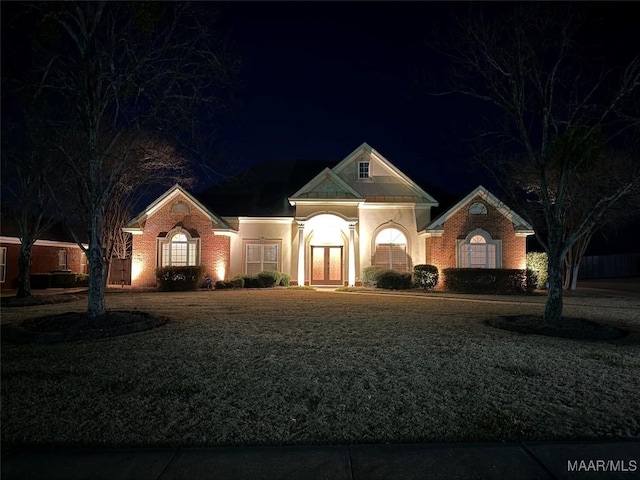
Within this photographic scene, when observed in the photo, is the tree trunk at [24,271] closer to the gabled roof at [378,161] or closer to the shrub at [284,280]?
the shrub at [284,280]

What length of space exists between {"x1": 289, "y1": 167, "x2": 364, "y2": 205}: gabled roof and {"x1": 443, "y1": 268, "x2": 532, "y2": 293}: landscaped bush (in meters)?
6.48

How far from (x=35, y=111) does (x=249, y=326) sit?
9.10 m

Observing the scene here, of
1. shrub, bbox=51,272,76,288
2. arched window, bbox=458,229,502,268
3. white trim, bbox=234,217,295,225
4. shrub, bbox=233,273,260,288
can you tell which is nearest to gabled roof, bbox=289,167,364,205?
white trim, bbox=234,217,295,225

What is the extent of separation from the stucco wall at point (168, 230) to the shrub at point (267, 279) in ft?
7.66

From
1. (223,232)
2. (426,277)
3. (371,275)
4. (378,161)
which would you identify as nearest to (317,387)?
(426,277)

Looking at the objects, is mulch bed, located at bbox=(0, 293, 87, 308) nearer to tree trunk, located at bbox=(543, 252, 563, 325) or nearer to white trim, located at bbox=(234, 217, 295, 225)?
white trim, located at bbox=(234, 217, 295, 225)

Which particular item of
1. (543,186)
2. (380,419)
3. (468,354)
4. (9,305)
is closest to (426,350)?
(468,354)

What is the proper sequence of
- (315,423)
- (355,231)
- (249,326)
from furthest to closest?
(355,231) → (249,326) → (315,423)

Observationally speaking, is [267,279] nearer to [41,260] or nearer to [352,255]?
[352,255]

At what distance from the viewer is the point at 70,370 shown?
5.95 metres

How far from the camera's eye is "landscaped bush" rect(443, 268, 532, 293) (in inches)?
764

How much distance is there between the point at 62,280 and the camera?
84.8ft

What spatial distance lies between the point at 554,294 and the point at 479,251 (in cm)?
1247

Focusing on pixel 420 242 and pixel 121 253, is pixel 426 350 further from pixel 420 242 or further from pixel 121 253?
pixel 121 253
